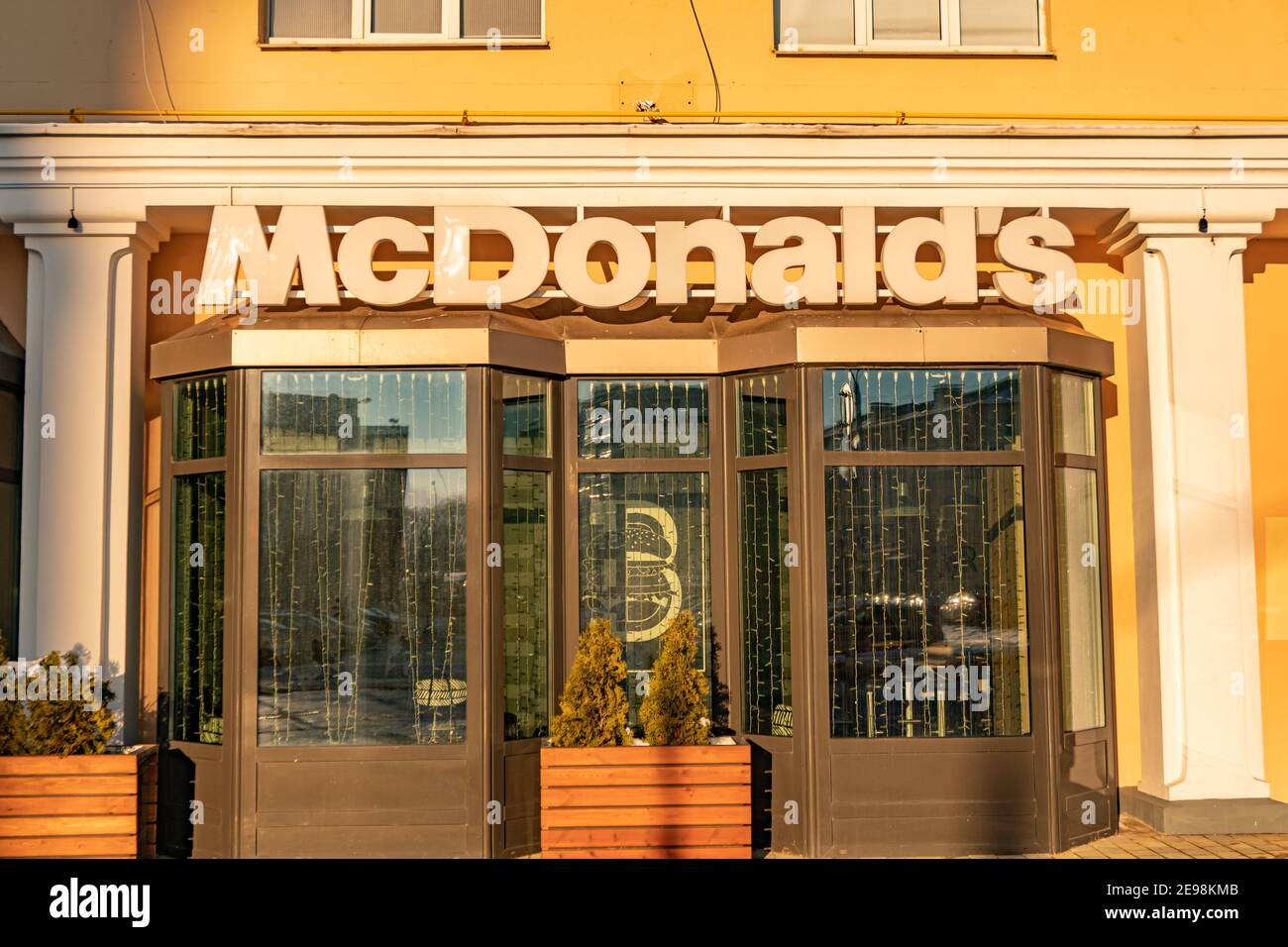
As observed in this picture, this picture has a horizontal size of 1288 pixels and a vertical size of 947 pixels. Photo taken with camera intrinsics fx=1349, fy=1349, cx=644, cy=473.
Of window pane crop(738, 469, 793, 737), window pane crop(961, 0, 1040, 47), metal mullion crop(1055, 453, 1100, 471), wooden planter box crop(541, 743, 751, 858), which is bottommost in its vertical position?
wooden planter box crop(541, 743, 751, 858)

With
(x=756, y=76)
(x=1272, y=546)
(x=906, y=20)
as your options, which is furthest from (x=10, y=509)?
(x=1272, y=546)

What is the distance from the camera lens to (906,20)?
9.67m

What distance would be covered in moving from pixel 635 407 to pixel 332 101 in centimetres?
303

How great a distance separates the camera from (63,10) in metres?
9.31

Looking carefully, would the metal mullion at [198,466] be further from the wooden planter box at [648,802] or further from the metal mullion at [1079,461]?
the metal mullion at [1079,461]

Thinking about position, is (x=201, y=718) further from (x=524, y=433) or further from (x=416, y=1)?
(x=416, y=1)

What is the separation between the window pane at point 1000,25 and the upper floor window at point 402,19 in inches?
120

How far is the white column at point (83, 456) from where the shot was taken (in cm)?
851

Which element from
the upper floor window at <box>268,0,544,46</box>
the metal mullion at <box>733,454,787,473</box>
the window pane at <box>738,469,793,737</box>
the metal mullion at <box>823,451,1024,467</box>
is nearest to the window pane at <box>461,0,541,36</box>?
the upper floor window at <box>268,0,544,46</box>

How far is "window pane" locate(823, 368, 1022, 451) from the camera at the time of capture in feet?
28.1

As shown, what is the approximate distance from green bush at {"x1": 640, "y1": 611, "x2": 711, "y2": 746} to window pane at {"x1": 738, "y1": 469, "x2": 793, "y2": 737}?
2.30 feet

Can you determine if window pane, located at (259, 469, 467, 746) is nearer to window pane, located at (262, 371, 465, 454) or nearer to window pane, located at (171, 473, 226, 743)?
window pane, located at (262, 371, 465, 454)

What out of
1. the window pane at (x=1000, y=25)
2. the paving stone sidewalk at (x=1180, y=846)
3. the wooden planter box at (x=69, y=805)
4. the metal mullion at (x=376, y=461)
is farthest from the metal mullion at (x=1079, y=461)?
the wooden planter box at (x=69, y=805)

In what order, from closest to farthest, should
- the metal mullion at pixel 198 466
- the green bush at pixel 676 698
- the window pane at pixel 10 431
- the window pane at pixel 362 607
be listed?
the green bush at pixel 676 698 < the window pane at pixel 362 607 < the metal mullion at pixel 198 466 < the window pane at pixel 10 431
